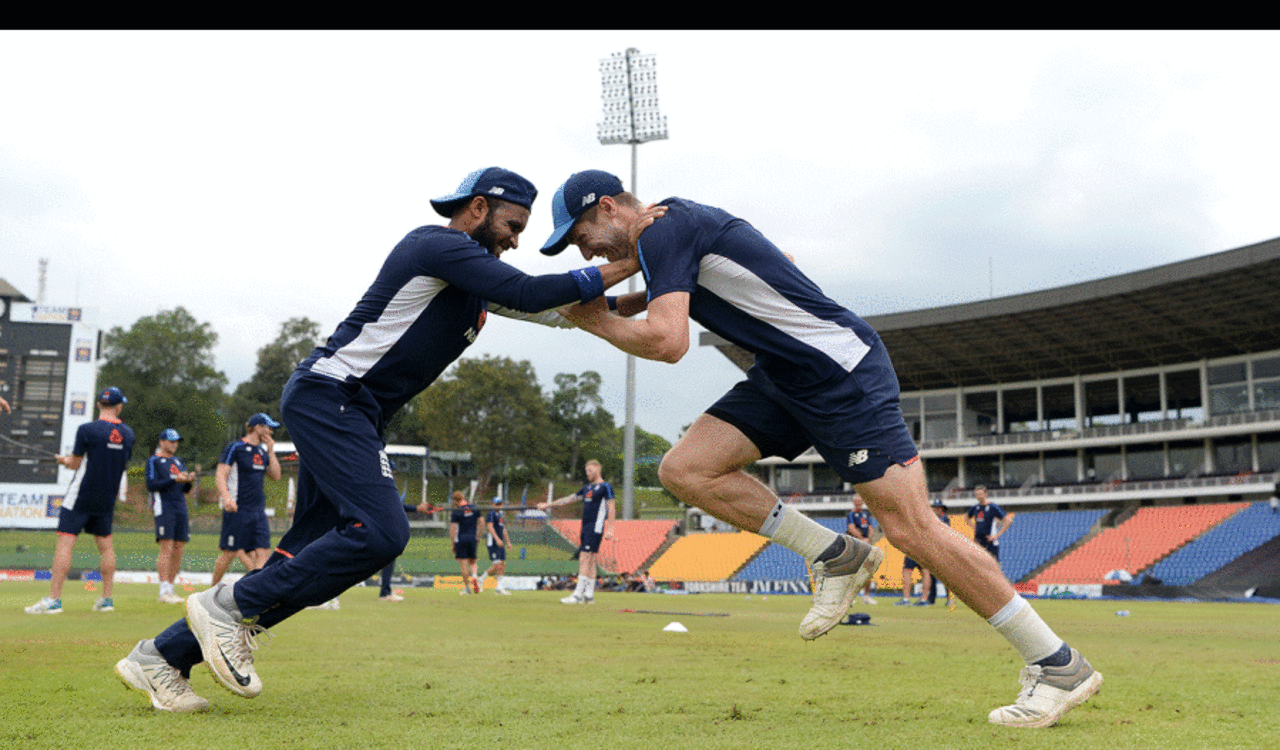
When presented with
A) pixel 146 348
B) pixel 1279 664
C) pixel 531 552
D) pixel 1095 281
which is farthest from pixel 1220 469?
pixel 146 348

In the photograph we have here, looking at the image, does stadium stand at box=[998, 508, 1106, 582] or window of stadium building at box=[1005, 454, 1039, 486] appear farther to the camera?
window of stadium building at box=[1005, 454, 1039, 486]

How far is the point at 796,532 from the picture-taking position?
4.64 m

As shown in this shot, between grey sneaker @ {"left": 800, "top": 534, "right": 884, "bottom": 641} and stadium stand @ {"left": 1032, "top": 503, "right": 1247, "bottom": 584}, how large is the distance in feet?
117

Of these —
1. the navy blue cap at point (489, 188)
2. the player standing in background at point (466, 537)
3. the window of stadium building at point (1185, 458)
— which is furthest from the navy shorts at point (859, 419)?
the window of stadium building at point (1185, 458)

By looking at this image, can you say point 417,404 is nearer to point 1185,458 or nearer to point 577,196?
point 1185,458

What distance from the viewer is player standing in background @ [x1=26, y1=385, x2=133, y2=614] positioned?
972 cm

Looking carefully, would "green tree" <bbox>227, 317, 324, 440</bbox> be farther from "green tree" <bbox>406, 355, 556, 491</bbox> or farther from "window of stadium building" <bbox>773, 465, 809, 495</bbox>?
"window of stadium building" <bbox>773, 465, 809, 495</bbox>

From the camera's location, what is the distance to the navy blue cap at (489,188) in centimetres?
403

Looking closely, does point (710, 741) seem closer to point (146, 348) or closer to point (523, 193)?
point (523, 193)

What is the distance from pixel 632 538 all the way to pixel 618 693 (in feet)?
142

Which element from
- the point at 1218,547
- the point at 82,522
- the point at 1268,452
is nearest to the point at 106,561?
the point at 82,522

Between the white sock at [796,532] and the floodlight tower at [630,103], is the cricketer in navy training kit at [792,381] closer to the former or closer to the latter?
the white sock at [796,532]

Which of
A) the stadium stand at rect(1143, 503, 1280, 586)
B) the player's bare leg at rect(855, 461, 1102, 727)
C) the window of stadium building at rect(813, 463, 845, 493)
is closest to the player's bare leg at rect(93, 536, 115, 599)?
the player's bare leg at rect(855, 461, 1102, 727)

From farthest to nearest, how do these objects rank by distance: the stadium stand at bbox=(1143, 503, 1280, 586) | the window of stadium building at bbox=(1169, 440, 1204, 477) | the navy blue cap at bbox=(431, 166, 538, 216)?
the window of stadium building at bbox=(1169, 440, 1204, 477) → the stadium stand at bbox=(1143, 503, 1280, 586) → the navy blue cap at bbox=(431, 166, 538, 216)
